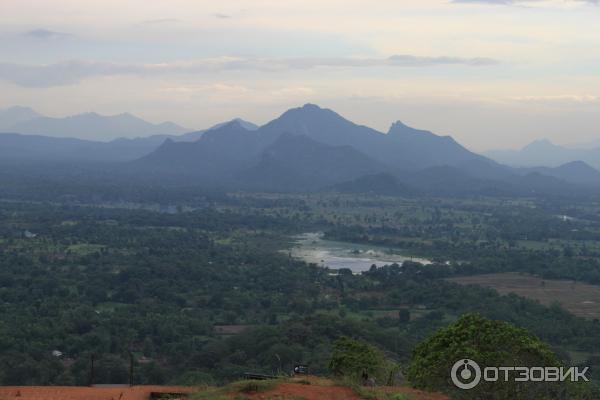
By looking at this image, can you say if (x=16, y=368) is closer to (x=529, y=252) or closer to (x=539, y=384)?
(x=539, y=384)

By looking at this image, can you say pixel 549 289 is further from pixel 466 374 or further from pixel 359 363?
pixel 466 374

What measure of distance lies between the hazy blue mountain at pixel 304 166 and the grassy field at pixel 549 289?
318 feet

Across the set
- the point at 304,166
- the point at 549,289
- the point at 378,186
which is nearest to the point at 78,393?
the point at 549,289

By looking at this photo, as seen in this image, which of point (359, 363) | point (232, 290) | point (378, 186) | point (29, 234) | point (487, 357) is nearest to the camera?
point (487, 357)

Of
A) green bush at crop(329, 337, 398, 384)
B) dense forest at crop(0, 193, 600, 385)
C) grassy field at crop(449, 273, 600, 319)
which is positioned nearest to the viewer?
green bush at crop(329, 337, 398, 384)

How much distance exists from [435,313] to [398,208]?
71.8 m

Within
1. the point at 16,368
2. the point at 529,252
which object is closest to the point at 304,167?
the point at 529,252

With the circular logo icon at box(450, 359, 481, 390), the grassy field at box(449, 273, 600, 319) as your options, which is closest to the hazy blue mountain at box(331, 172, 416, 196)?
the grassy field at box(449, 273, 600, 319)

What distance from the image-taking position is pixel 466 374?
12.4 m

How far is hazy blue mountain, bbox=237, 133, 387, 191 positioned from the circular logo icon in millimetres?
138041

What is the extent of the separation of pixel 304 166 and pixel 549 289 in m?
126

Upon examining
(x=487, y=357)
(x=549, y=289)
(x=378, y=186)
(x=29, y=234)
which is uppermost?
(x=487, y=357)

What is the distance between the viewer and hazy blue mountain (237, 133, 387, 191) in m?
162

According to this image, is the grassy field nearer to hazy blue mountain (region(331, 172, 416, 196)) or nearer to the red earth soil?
the red earth soil
